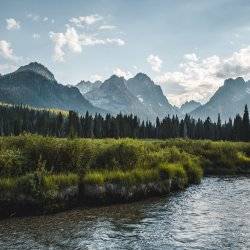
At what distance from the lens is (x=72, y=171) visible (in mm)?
28953

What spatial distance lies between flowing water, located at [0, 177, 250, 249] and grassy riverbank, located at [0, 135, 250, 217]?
46.7 inches

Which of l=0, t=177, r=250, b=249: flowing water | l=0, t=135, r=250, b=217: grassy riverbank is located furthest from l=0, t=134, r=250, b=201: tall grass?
l=0, t=177, r=250, b=249: flowing water

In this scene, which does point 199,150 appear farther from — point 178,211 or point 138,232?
point 138,232

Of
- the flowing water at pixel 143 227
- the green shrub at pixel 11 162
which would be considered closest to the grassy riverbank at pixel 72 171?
the green shrub at pixel 11 162

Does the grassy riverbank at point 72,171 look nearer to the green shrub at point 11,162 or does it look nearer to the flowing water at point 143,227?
the green shrub at point 11,162

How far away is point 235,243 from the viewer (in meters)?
19.5

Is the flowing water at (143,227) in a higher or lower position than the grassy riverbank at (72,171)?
lower

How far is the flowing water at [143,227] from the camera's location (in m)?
19.5

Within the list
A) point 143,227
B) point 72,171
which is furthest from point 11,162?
point 143,227

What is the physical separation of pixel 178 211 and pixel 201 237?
18.9 feet

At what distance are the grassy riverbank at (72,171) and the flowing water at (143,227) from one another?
119 centimetres

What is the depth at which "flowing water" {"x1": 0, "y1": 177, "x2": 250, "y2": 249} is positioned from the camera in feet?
64.0

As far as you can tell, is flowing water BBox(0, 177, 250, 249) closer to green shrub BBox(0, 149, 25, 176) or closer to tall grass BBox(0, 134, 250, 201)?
tall grass BBox(0, 134, 250, 201)

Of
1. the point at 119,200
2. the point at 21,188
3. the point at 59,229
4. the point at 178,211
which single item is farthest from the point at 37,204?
the point at 178,211
